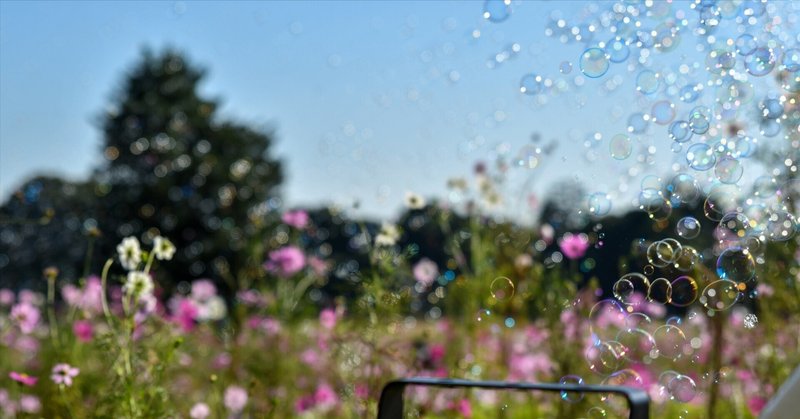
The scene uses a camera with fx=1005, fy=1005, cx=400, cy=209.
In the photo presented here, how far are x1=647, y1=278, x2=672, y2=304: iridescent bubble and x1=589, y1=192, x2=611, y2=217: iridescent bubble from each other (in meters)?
0.25

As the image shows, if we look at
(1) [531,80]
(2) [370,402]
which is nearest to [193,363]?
(2) [370,402]

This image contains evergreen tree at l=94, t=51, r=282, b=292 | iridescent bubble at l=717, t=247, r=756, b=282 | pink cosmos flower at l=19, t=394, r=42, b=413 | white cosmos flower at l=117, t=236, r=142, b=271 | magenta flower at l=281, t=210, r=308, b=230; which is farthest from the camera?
evergreen tree at l=94, t=51, r=282, b=292

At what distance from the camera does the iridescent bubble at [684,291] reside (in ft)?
8.79

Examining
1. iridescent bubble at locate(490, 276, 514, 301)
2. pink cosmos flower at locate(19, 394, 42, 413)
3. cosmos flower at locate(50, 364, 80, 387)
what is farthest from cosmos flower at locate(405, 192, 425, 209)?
pink cosmos flower at locate(19, 394, 42, 413)

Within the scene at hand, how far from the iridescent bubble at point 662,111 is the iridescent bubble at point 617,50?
0.55 feet

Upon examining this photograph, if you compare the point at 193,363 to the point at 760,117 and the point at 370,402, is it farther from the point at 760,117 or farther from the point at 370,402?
the point at 760,117

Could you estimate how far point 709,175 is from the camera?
2738 millimetres

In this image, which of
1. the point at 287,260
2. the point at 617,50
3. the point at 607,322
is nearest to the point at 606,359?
the point at 617,50

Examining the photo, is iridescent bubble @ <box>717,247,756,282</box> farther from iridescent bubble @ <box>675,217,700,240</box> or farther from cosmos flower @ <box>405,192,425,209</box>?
cosmos flower @ <box>405,192,425,209</box>

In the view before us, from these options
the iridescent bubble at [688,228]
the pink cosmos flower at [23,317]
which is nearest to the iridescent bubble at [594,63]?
the iridescent bubble at [688,228]

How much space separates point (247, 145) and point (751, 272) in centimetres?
1222

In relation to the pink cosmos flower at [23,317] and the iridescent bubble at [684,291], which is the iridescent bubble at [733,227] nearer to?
the iridescent bubble at [684,291]

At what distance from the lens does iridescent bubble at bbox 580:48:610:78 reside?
9.52 feet

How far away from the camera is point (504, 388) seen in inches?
59.6
